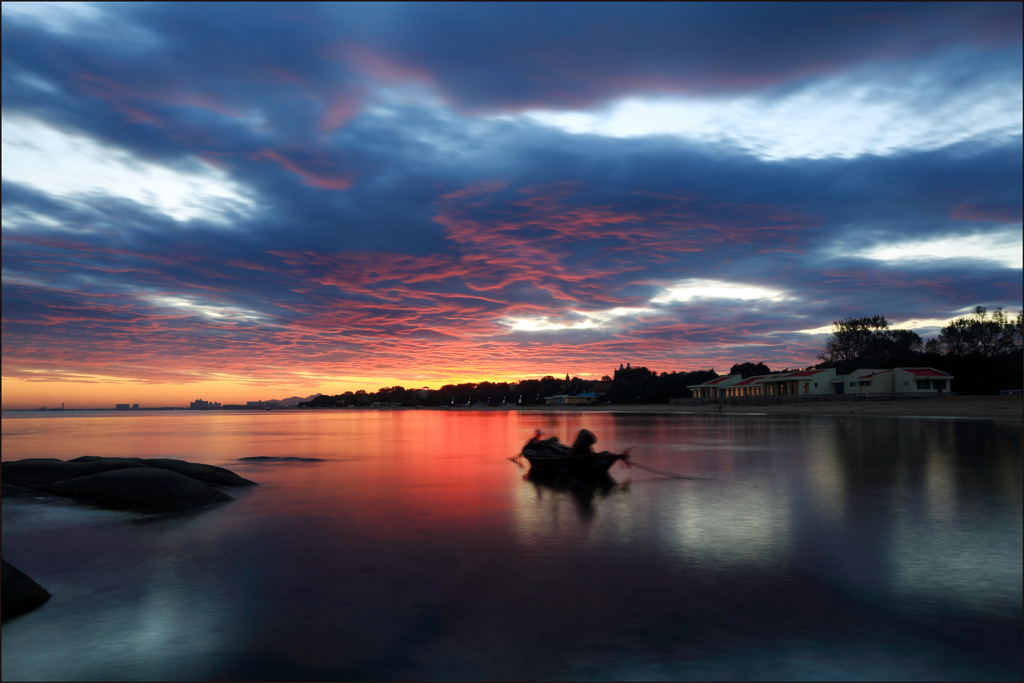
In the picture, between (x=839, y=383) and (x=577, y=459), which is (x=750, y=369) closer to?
(x=839, y=383)

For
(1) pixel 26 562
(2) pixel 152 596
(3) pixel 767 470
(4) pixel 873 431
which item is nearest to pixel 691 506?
(3) pixel 767 470

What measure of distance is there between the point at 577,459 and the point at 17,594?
68.3ft

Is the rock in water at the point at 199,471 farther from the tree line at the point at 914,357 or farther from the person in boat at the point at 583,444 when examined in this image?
the tree line at the point at 914,357

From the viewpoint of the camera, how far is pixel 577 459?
89.4 feet

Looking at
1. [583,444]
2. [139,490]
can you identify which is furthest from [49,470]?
[583,444]

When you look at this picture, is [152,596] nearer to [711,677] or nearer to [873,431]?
[711,677]

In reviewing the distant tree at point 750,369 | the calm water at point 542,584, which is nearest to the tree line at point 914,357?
the distant tree at point 750,369

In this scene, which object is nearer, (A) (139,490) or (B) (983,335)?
(A) (139,490)

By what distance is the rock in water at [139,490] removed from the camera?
64.5 feet

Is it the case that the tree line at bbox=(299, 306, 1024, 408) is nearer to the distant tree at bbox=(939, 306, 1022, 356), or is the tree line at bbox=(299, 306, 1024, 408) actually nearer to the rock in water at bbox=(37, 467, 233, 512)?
the distant tree at bbox=(939, 306, 1022, 356)

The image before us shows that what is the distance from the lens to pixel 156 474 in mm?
20578

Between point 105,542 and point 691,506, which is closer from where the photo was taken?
point 105,542

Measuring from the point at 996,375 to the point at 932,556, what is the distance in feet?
302

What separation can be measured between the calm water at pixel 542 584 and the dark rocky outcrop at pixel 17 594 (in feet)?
0.98
